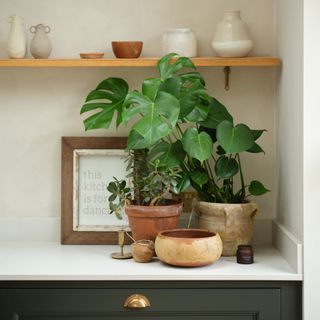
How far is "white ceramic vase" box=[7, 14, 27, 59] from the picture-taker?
120 inches

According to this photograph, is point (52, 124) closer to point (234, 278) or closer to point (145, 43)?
point (145, 43)

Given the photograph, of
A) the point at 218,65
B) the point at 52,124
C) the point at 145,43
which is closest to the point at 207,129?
the point at 218,65

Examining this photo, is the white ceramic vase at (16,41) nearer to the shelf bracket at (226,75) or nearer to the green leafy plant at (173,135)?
the green leafy plant at (173,135)

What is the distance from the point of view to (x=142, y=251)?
2734 millimetres

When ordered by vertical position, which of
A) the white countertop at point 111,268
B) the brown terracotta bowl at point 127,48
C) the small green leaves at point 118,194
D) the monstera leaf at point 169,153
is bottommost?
the white countertop at point 111,268

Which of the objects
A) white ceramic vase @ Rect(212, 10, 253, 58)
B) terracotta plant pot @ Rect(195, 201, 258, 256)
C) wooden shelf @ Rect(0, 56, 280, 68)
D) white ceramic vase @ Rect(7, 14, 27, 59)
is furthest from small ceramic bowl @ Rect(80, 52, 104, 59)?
terracotta plant pot @ Rect(195, 201, 258, 256)

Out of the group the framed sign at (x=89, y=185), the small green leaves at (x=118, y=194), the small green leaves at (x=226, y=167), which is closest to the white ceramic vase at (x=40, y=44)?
the framed sign at (x=89, y=185)

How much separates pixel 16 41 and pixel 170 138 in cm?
77

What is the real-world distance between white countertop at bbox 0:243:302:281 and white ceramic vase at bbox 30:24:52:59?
Answer: 82 centimetres

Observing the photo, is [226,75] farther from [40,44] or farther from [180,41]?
[40,44]

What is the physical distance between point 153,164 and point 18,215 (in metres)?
0.75

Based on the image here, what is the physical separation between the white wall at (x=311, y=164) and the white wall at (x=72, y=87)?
604 millimetres

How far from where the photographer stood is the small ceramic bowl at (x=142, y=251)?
274 cm

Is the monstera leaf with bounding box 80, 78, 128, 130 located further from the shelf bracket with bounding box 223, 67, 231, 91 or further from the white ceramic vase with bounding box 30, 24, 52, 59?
the shelf bracket with bounding box 223, 67, 231, 91
